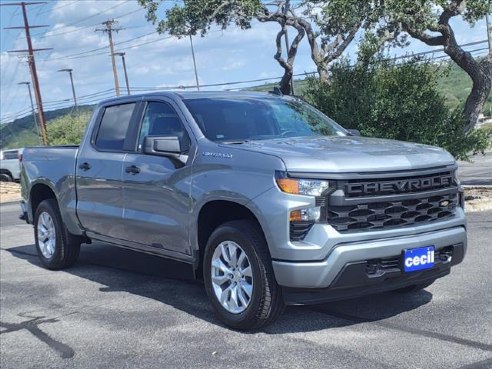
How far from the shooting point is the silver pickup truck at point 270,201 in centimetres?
475

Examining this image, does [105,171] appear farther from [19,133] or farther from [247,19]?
[19,133]

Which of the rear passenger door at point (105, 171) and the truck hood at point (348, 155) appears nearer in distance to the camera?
the truck hood at point (348, 155)

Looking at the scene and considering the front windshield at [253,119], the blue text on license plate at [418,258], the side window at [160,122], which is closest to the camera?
the blue text on license plate at [418,258]

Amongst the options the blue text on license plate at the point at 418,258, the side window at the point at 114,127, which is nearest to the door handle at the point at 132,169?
the side window at the point at 114,127

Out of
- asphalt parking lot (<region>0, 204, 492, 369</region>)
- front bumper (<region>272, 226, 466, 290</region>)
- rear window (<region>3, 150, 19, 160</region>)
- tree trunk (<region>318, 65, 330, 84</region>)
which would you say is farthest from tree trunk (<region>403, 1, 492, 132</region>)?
rear window (<region>3, 150, 19, 160</region>)

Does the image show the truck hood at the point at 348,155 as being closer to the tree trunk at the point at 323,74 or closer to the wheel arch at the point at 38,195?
the wheel arch at the point at 38,195

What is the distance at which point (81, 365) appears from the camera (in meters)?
4.73

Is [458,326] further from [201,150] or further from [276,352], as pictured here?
[201,150]

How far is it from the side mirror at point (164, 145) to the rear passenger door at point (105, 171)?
35.8 inches

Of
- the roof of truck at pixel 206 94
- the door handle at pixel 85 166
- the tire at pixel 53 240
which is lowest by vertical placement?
the tire at pixel 53 240

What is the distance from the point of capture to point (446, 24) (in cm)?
1300

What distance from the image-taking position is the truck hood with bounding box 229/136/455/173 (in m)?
4.79

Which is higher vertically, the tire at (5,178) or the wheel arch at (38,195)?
the wheel arch at (38,195)

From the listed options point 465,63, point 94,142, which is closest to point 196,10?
point 465,63
